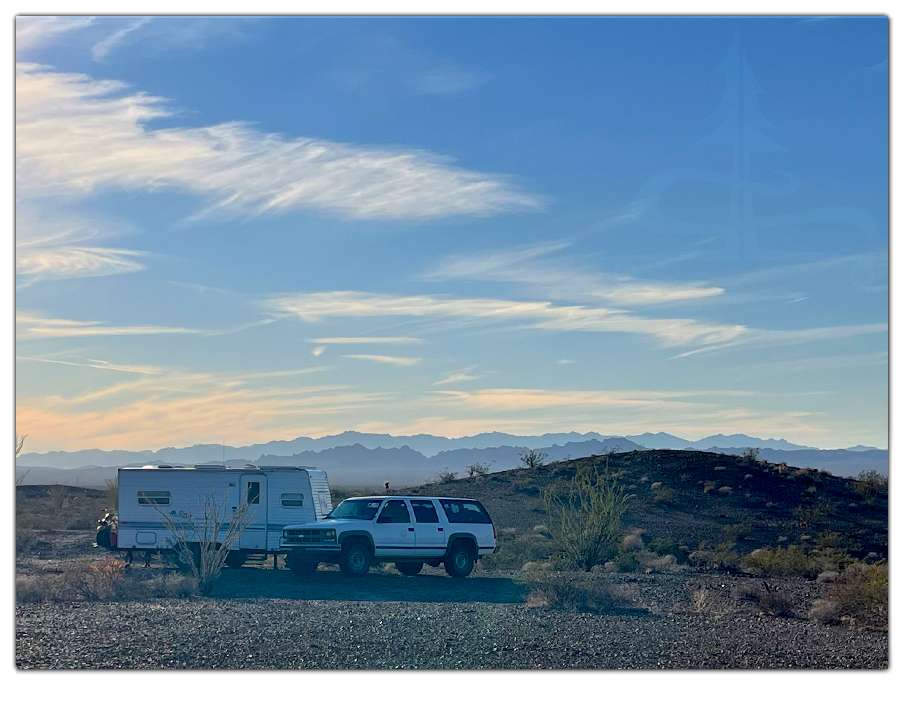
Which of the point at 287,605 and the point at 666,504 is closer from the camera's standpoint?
the point at 287,605

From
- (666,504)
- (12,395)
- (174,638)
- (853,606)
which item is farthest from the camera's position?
(666,504)

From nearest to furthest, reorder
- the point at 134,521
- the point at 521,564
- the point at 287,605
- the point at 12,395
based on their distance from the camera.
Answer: the point at 12,395 < the point at 287,605 < the point at 134,521 < the point at 521,564

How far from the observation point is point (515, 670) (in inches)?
482

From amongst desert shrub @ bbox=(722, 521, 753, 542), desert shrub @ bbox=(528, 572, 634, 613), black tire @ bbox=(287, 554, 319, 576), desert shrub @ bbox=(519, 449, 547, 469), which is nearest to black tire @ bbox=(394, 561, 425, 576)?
black tire @ bbox=(287, 554, 319, 576)

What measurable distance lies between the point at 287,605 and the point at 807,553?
57.7 ft

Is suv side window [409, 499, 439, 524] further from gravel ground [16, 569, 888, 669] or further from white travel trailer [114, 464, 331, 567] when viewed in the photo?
gravel ground [16, 569, 888, 669]

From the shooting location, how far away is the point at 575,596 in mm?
16391

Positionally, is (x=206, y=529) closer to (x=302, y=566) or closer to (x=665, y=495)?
(x=302, y=566)

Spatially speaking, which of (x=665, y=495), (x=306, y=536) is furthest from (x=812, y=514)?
(x=306, y=536)

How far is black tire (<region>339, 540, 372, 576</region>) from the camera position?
2052cm

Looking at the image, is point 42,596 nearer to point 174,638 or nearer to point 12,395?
point 174,638

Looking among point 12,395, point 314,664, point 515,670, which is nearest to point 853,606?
point 515,670

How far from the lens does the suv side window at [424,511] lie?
21125 millimetres

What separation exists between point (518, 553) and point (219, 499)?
26.3 ft
